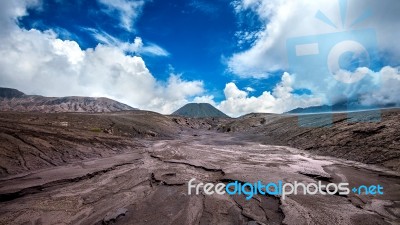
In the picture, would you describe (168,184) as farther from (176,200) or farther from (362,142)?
(362,142)

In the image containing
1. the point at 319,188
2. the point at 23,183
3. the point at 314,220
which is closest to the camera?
the point at 314,220

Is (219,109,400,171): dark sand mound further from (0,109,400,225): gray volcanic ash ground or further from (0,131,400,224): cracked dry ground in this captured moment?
(0,131,400,224): cracked dry ground

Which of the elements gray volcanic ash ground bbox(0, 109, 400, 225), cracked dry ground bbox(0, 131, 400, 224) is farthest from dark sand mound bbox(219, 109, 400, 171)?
cracked dry ground bbox(0, 131, 400, 224)

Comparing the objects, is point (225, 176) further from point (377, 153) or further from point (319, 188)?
point (377, 153)

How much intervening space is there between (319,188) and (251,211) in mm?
4206

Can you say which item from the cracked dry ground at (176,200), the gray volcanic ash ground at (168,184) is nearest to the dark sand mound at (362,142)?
the gray volcanic ash ground at (168,184)

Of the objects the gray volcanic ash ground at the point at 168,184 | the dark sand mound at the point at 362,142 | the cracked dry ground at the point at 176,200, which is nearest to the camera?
the cracked dry ground at the point at 176,200

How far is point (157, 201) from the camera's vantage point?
9.22 meters

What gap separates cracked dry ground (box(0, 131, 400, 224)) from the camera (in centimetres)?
765

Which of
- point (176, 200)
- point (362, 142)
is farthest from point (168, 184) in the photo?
point (362, 142)

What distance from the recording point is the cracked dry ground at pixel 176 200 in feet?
25.1

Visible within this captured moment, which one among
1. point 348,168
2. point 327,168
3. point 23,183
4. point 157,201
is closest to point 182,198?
point 157,201

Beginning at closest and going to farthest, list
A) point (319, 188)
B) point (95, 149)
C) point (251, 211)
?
point (251, 211), point (319, 188), point (95, 149)

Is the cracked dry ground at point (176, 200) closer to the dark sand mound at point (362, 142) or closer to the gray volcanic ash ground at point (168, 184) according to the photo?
the gray volcanic ash ground at point (168, 184)
